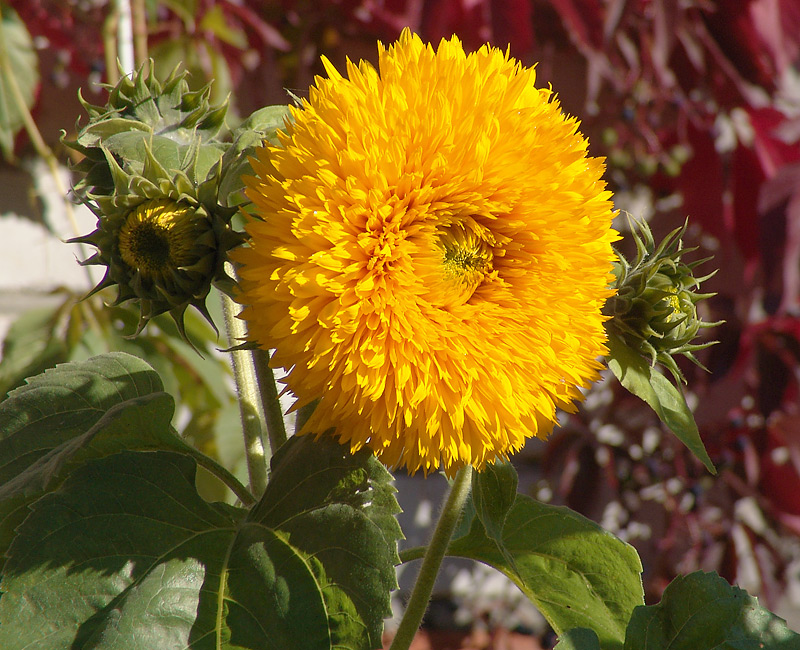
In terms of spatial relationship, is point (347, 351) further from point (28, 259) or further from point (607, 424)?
point (28, 259)

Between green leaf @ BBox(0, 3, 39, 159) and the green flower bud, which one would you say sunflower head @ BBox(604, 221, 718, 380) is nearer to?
the green flower bud

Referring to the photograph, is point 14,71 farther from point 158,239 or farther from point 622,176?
point 622,176

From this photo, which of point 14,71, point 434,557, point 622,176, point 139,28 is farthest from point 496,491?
point 622,176

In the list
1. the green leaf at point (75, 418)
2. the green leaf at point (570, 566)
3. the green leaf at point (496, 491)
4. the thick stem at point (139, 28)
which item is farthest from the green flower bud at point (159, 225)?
the thick stem at point (139, 28)

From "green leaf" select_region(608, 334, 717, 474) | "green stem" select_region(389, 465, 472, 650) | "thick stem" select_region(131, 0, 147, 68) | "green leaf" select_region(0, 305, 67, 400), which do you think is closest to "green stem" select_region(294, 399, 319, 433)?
"green stem" select_region(389, 465, 472, 650)

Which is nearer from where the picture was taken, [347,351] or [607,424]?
[347,351]

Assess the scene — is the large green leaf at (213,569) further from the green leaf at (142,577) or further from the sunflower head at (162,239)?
the sunflower head at (162,239)

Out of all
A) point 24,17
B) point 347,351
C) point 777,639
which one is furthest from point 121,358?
point 24,17
